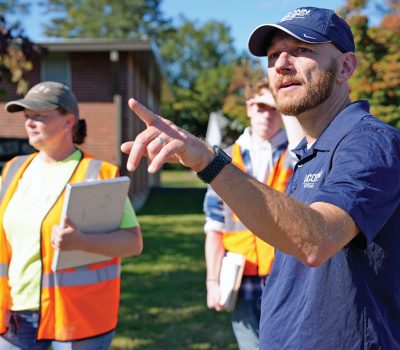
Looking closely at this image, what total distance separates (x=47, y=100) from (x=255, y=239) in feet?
4.49

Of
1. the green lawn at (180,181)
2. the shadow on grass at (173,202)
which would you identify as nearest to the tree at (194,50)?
the green lawn at (180,181)

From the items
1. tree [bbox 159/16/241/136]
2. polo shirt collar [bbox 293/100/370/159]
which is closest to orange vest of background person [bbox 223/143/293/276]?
polo shirt collar [bbox 293/100/370/159]

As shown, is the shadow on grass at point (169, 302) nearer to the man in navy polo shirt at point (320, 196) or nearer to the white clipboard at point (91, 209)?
the white clipboard at point (91, 209)

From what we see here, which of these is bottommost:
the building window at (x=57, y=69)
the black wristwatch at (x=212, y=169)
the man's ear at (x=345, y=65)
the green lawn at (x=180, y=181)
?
the green lawn at (x=180, y=181)

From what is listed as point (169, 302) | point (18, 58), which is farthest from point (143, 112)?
point (169, 302)

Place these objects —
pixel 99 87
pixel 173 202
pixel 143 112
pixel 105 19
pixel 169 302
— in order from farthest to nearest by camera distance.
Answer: pixel 105 19 → pixel 173 202 → pixel 99 87 → pixel 169 302 → pixel 143 112

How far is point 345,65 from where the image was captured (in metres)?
1.92

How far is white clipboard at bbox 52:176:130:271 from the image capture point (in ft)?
9.38

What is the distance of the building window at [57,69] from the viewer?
53.4ft

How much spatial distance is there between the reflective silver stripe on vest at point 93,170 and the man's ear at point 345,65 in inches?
62.9

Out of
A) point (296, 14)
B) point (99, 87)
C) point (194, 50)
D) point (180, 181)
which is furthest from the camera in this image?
point (194, 50)

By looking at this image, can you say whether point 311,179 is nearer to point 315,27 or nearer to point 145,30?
point 315,27

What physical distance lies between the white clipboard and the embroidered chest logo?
4.28 feet

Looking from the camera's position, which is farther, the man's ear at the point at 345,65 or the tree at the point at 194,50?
the tree at the point at 194,50
